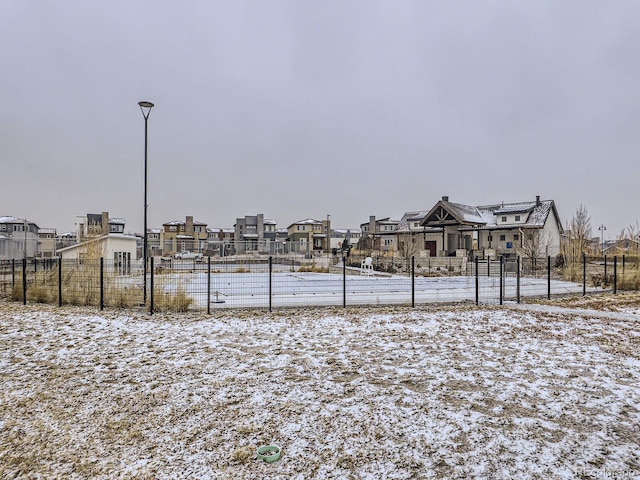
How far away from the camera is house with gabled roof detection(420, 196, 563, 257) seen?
116 ft

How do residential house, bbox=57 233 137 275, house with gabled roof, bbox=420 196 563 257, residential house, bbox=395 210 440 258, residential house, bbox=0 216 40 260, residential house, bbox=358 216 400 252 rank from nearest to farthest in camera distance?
residential house, bbox=57 233 137 275, residential house, bbox=0 216 40 260, house with gabled roof, bbox=420 196 563 257, residential house, bbox=395 210 440 258, residential house, bbox=358 216 400 252

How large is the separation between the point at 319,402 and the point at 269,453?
100cm

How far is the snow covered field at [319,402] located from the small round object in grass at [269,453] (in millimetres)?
61

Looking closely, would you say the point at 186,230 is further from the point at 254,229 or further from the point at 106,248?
the point at 106,248

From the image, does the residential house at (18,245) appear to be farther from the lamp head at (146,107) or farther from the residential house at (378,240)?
the residential house at (378,240)

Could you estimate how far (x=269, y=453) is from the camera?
2971mm

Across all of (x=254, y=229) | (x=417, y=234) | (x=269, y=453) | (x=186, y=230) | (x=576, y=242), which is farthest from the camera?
(x=254, y=229)

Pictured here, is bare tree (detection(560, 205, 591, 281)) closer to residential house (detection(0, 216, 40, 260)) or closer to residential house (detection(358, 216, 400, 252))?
residential house (detection(358, 216, 400, 252))

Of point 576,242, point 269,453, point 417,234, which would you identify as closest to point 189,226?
point 417,234

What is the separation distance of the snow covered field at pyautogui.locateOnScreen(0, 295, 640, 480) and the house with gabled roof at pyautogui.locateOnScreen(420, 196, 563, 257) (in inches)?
1183

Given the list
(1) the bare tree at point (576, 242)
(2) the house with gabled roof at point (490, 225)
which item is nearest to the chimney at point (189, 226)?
(2) the house with gabled roof at point (490, 225)

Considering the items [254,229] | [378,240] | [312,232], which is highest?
[254,229]

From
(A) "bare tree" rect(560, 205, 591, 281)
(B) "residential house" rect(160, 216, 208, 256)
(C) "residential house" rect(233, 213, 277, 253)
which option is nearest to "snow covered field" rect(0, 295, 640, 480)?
(A) "bare tree" rect(560, 205, 591, 281)

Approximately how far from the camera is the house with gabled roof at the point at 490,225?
35406mm
